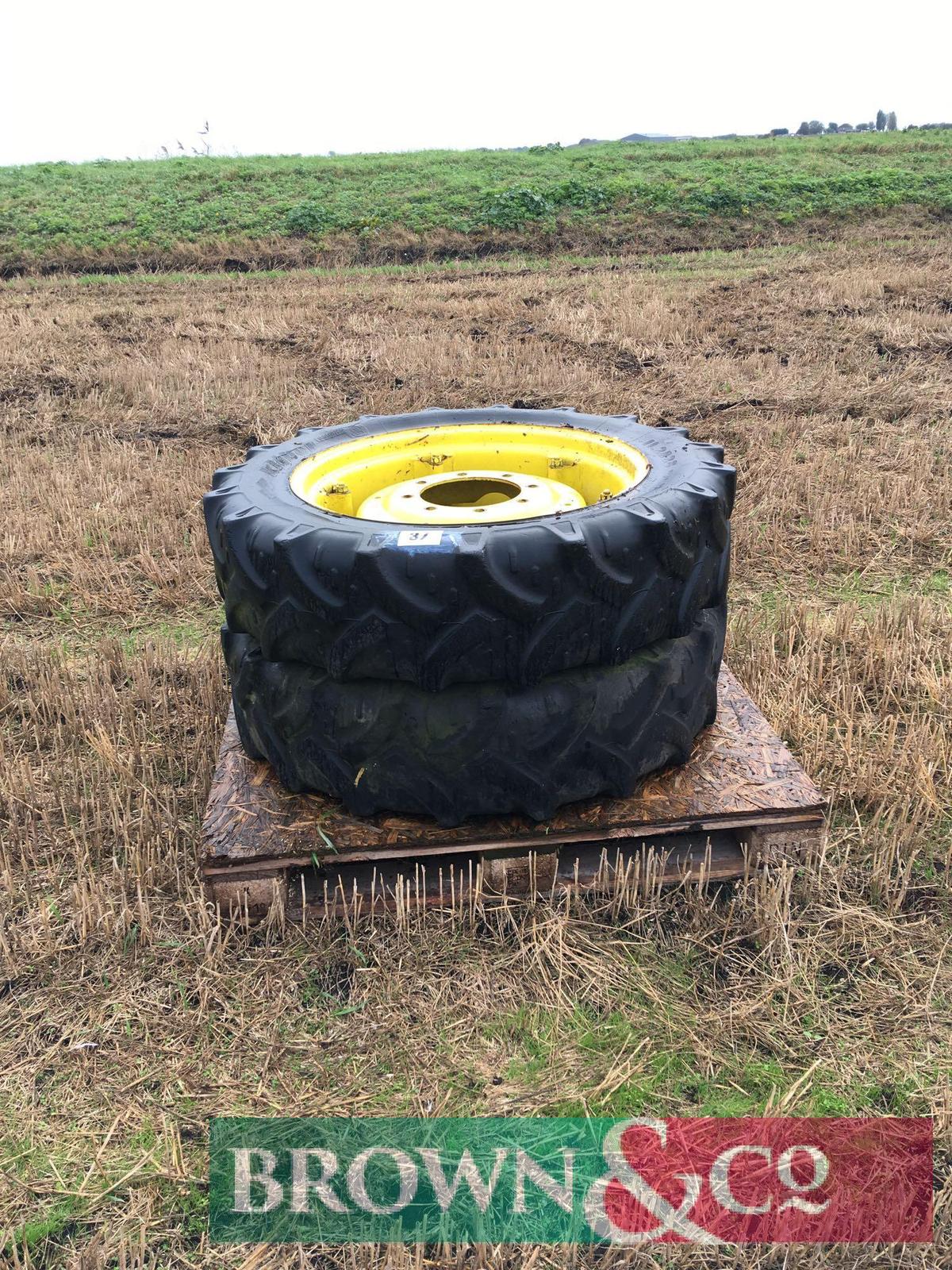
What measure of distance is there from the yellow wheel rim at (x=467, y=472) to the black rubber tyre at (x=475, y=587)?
1.28 feet

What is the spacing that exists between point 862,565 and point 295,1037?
3832mm

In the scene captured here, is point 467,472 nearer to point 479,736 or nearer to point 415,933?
point 479,736

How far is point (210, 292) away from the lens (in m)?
13.6

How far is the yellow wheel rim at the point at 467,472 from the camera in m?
3.14

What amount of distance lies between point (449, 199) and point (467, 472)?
18.0m

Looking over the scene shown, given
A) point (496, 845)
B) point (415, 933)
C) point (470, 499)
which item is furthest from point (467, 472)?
point (415, 933)

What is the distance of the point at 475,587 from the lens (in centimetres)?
239

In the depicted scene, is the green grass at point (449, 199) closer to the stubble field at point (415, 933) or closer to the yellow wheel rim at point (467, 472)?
the stubble field at point (415, 933)

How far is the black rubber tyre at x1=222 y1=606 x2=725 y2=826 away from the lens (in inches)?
98.7

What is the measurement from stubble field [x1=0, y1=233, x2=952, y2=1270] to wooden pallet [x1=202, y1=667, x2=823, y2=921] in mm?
93

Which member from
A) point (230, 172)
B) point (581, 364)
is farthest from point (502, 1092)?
point (230, 172)

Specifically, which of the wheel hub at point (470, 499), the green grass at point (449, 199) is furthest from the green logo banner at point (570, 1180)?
the green grass at point (449, 199)

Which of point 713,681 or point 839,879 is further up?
point 713,681

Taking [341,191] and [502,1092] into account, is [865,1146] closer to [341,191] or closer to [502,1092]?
[502,1092]
